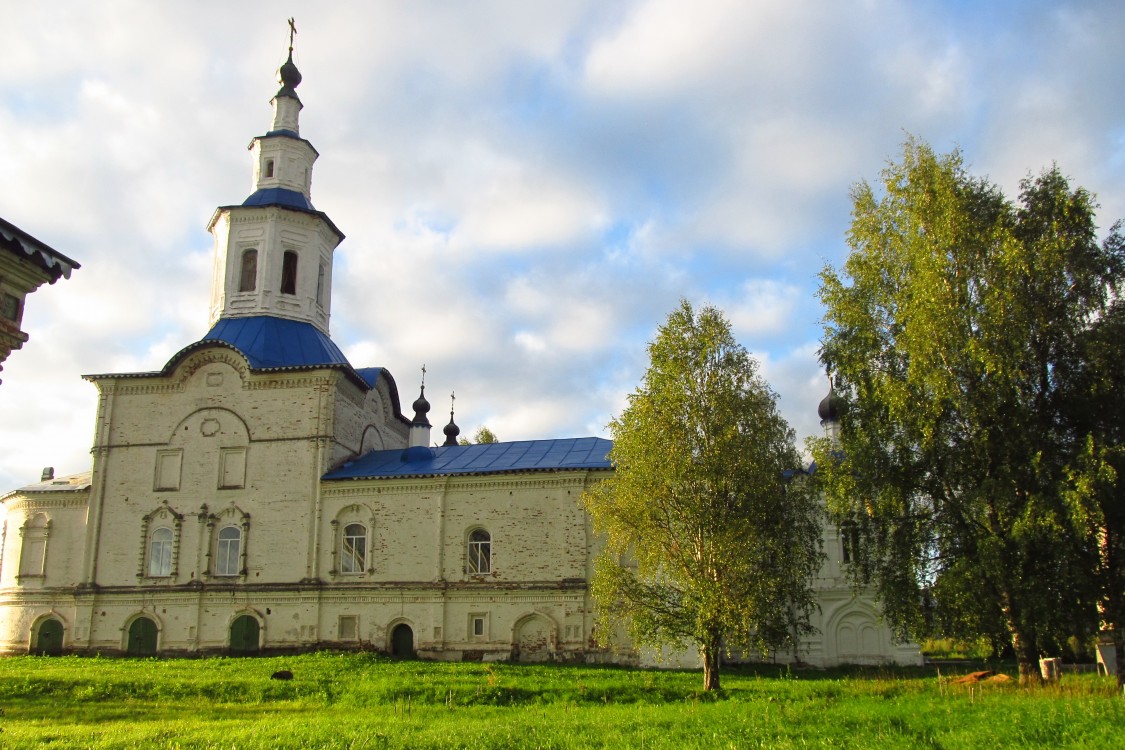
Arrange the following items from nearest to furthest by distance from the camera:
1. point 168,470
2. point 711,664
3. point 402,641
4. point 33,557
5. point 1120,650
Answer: point 1120,650 → point 711,664 → point 402,641 → point 168,470 → point 33,557

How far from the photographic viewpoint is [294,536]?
24.5 meters

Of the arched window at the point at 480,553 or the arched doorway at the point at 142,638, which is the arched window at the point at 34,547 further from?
the arched window at the point at 480,553

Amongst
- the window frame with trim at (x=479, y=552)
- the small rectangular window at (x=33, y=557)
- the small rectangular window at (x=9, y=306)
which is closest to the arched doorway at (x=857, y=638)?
the window frame with trim at (x=479, y=552)

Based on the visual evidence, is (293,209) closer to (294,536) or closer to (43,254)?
(294,536)

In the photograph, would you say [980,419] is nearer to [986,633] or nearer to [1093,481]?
[1093,481]

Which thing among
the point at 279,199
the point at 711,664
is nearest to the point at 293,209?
the point at 279,199

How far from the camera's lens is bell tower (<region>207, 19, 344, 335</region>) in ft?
92.6

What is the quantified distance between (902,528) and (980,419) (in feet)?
7.50

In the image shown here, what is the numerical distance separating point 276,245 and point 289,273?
37.5 inches

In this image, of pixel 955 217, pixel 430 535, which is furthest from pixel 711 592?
pixel 430 535

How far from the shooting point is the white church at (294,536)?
23.3 m

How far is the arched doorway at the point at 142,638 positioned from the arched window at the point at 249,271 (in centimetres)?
1027

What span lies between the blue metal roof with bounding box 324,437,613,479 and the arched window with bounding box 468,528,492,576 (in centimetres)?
167

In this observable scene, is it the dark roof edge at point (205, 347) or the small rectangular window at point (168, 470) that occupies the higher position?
the dark roof edge at point (205, 347)
